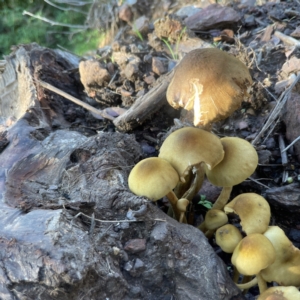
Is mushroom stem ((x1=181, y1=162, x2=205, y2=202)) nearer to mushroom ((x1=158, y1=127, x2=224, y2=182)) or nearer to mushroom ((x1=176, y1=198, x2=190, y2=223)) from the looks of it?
mushroom ((x1=176, y1=198, x2=190, y2=223))

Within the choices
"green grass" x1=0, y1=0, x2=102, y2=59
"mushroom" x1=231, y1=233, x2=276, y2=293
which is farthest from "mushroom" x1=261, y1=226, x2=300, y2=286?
"green grass" x1=0, y1=0, x2=102, y2=59

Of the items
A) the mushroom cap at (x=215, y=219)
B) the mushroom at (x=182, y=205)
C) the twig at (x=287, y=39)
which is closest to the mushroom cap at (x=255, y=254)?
the mushroom cap at (x=215, y=219)

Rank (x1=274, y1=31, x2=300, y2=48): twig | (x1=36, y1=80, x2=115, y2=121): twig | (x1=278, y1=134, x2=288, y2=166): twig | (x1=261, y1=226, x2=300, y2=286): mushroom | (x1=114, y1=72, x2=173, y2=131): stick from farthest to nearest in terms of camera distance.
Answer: (x1=274, y1=31, x2=300, y2=48): twig, (x1=36, y1=80, x2=115, y2=121): twig, (x1=114, y1=72, x2=173, y2=131): stick, (x1=278, y1=134, x2=288, y2=166): twig, (x1=261, y1=226, x2=300, y2=286): mushroom

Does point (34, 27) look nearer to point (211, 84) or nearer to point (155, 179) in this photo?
point (211, 84)

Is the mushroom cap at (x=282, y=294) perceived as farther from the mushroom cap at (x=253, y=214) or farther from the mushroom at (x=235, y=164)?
the mushroom at (x=235, y=164)

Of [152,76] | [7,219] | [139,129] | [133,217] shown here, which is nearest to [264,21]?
[152,76]

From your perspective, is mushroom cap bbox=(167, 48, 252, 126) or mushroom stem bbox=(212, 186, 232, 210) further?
mushroom stem bbox=(212, 186, 232, 210)

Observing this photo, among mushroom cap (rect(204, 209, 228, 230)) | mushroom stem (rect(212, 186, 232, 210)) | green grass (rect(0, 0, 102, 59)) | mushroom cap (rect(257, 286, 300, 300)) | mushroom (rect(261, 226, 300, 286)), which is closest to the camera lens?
mushroom cap (rect(257, 286, 300, 300))
